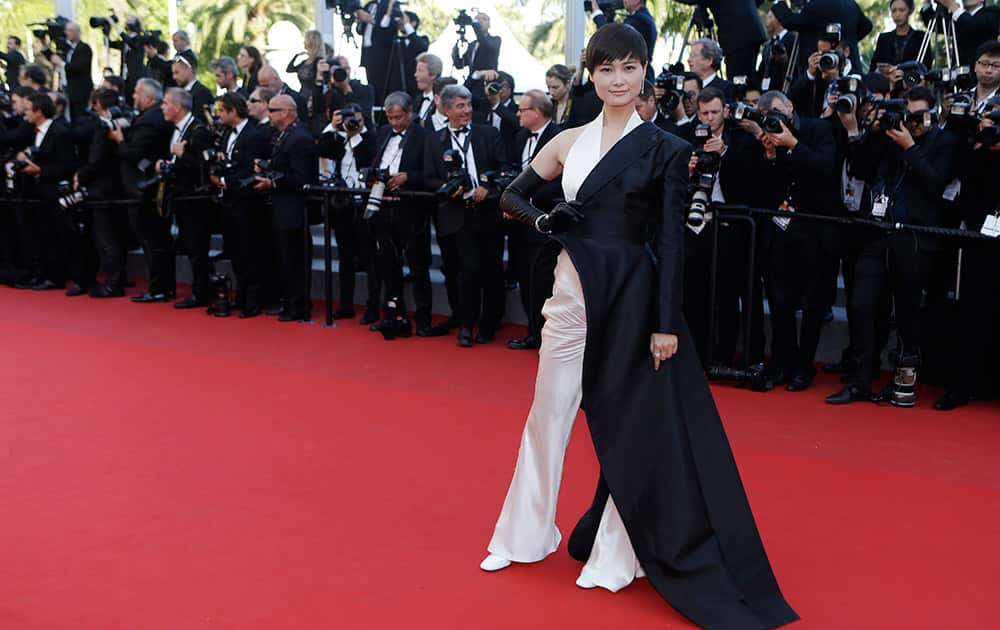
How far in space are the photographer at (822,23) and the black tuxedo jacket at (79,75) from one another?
7.92 meters

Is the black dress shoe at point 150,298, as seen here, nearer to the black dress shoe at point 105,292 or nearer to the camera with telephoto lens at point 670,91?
the black dress shoe at point 105,292

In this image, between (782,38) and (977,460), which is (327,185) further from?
(977,460)

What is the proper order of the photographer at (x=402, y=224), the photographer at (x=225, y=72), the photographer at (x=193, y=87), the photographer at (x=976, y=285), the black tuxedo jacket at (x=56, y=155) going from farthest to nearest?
the photographer at (x=225, y=72), the photographer at (x=193, y=87), the black tuxedo jacket at (x=56, y=155), the photographer at (x=402, y=224), the photographer at (x=976, y=285)

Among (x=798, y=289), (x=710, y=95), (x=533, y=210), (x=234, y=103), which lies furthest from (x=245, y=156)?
(x=533, y=210)

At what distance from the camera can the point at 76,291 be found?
31.1 feet

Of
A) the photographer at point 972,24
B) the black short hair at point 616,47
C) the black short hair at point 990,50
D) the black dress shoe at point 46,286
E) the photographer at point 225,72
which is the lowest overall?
the black dress shoe at point 46,286

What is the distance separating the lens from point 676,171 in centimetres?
316

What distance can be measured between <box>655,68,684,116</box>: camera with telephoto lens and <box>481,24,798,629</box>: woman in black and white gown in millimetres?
3271

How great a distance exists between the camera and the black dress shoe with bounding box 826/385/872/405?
5734mm

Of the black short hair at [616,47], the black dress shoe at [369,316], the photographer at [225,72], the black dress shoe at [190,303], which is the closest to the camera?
the black short hair at [616,47]

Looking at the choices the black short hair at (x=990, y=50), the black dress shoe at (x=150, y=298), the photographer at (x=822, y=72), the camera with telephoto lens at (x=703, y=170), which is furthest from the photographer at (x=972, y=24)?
the black dress shoe at (x=150, y=298)

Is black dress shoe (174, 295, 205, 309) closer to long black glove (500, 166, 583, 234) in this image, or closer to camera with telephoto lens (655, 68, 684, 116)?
camera with telephoto lens (655, 68, 684, 116)

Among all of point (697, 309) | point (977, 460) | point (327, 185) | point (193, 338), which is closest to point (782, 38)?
point (697, 309)

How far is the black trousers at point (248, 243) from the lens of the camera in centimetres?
829
